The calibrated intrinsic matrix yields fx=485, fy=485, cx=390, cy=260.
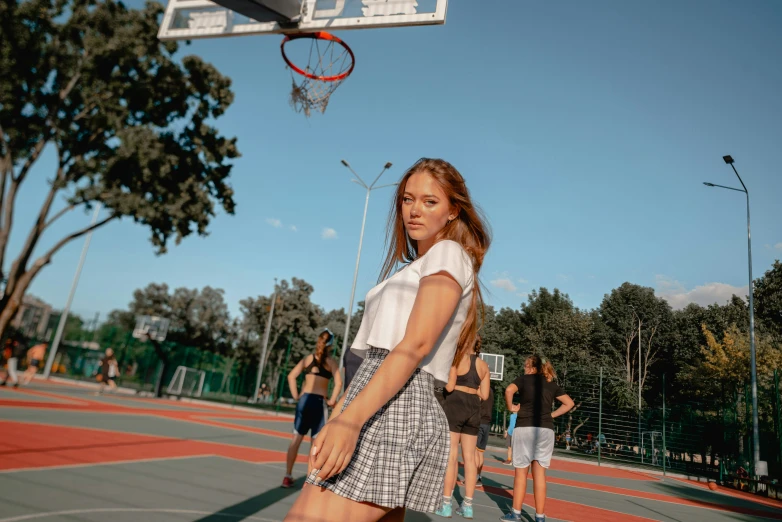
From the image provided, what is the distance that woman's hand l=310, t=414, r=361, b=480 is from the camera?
105cm

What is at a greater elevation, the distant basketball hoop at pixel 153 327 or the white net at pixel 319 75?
the white net at pixel 319 75

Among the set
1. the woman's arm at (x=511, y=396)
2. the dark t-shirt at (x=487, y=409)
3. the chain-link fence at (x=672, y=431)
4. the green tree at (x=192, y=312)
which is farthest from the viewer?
the green tree at (x=192, y=312)

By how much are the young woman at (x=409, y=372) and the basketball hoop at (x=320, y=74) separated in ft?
18.4

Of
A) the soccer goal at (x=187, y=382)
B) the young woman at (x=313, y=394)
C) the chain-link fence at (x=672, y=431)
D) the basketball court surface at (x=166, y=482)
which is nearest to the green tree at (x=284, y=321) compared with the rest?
the soccer goal at (x=187, y=382)

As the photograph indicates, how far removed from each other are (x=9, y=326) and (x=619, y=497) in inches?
820

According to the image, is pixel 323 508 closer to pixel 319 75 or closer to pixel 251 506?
pixel 251 506

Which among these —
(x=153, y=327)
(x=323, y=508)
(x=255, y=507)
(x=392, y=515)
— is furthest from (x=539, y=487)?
(x=153, y=327)

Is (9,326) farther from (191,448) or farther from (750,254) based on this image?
(750,254)

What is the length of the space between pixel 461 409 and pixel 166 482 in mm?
3244

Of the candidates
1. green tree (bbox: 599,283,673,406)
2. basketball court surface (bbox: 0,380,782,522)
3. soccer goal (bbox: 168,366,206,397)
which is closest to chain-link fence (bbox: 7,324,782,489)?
soccer goal (bbox: 168,366,206,397)

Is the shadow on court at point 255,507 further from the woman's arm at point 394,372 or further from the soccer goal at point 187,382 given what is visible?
the soccer goal at point 187,382

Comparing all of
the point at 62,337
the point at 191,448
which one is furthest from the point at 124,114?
the point at 191,448

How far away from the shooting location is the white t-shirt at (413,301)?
51.0 inches

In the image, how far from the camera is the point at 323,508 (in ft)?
3.75
